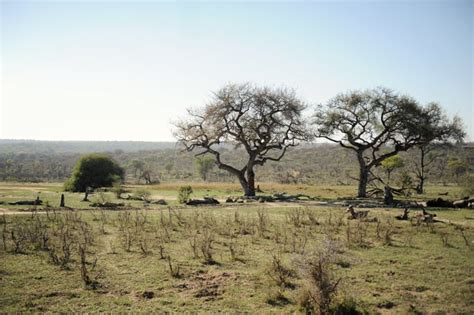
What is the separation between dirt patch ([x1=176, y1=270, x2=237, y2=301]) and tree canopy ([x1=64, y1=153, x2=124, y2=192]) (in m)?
35.5

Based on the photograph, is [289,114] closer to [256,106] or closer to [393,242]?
[256,106]

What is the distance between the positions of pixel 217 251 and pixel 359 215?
32.7 ft

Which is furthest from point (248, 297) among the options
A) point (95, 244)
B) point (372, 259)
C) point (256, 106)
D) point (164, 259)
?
point (256, 106)

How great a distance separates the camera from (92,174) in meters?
44.4

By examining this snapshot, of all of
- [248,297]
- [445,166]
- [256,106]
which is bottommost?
[248,297]

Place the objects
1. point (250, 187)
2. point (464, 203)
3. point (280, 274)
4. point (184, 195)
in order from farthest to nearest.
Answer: point (250, 187) < point (184, 195) < point (464, 203) < point (280, 274)

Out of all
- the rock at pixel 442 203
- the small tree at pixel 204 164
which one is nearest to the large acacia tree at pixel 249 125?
the rock at pixel 442 203

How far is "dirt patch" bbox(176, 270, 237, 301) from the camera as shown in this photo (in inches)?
373

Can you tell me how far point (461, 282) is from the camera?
9898 mm

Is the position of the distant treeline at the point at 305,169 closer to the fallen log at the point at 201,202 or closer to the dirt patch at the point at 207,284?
the fallen log at the point at 201,202

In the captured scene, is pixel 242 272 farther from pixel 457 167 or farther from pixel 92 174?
A: pixel 457 167

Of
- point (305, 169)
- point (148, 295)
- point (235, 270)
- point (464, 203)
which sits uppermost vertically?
point (305, 169)

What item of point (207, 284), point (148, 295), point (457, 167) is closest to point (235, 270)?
point (207, 284)

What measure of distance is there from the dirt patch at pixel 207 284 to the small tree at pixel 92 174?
35.5 meters
